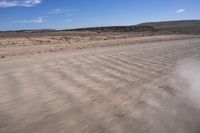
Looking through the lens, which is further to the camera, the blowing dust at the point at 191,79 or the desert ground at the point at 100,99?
the blowing dust at the point at 191,79

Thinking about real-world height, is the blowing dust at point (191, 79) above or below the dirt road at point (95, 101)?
below

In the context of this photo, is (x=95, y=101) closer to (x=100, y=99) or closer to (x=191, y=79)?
(x=100, y=99)

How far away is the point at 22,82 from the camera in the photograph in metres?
5.68

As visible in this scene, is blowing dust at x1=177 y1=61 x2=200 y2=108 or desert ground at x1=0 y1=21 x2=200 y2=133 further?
blowing dust at x1=177 y1=61 x2=200 y2=108

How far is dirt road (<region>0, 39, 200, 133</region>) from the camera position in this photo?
3.61 metres

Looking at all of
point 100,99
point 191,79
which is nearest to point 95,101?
point 100,99

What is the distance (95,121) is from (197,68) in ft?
14.3

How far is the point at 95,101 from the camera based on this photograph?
4543 millimetres

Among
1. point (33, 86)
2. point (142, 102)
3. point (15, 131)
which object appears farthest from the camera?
point (33, 86)

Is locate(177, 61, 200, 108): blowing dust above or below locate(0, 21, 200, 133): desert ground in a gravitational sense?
below

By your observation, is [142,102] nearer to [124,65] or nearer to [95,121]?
[95,121]

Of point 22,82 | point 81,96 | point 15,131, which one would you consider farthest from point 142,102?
point 22,82

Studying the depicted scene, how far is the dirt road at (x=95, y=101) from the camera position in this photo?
142 inches

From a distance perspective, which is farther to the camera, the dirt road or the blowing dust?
the blowing dust
